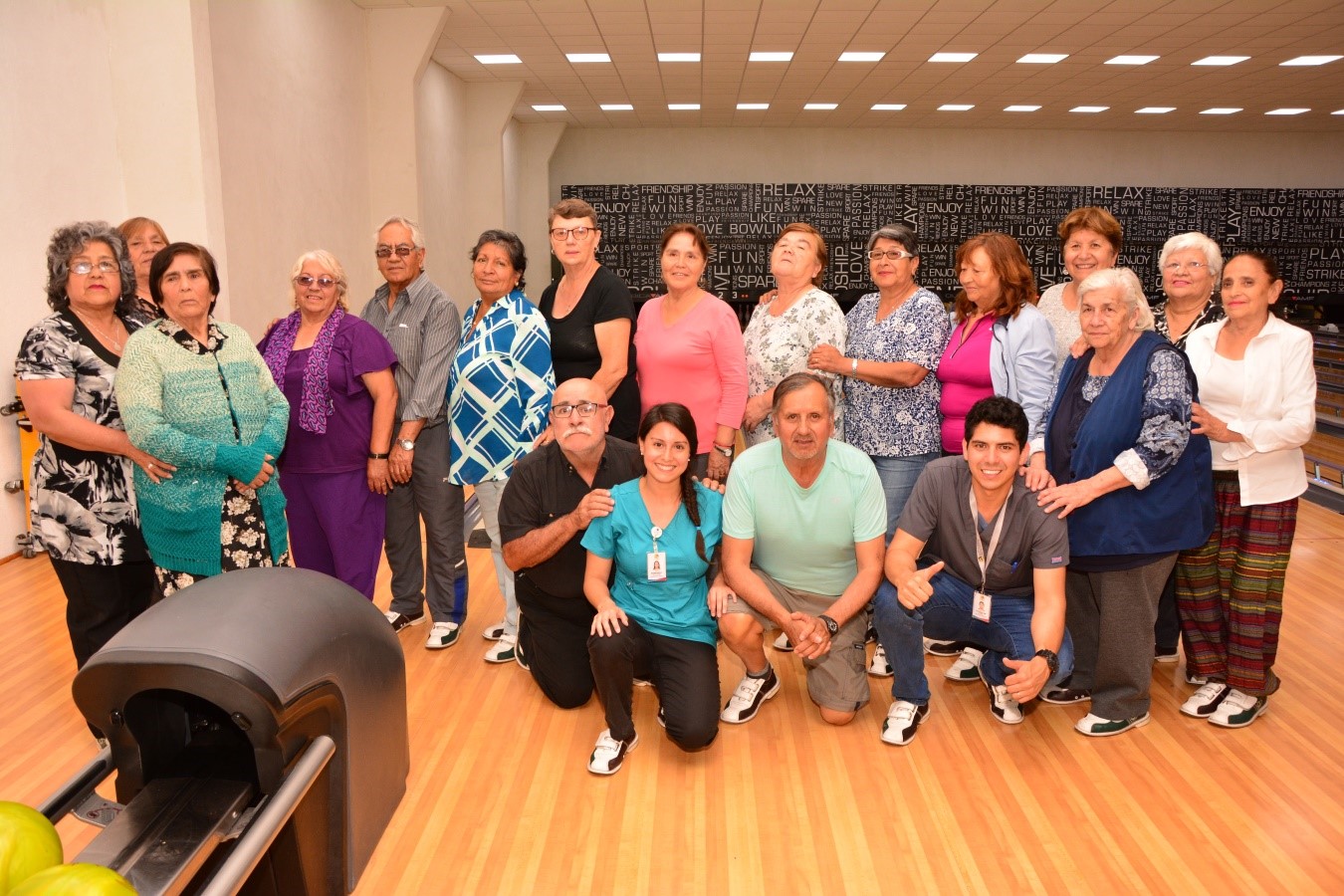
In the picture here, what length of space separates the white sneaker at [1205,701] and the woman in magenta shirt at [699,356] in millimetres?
1638

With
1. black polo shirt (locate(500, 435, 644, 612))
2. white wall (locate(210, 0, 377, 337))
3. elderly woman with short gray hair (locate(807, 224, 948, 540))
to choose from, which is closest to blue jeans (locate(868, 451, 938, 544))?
elderly woman with short gray hair (locate(807, 224, 948, 540))

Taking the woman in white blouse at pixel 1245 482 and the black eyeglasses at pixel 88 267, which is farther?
the woman in white blouse at pixel 1245 482

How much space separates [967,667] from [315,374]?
2.44m

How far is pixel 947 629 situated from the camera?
296 cm

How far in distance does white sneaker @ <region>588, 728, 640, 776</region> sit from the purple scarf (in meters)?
1.41

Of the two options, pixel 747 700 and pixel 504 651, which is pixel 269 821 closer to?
pixel 747 700

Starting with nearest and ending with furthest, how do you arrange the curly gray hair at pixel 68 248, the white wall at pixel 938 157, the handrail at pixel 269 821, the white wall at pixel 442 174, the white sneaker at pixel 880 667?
the handrail at pixel 269 821 < the curly gray hair at pixel 68 248 < the white sneaker at pixel 880 667 < the white wall at pixel 442 174 < the white wall at pixel 938 157

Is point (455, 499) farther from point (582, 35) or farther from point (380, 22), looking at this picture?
point (582, 35)

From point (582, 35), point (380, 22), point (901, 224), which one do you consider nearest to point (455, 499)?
point (901, 224)

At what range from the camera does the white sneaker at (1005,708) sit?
293 cm

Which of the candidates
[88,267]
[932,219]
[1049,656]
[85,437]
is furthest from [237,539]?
[932,219]

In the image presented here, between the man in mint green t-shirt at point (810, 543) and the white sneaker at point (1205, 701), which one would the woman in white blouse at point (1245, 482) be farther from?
the man in mint green t-shirt at point (810, 543)

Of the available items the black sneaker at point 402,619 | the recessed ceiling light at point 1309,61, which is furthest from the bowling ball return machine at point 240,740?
the recessed ceiling light at point 1309,61

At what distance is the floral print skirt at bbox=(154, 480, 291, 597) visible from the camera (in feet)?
8.79
